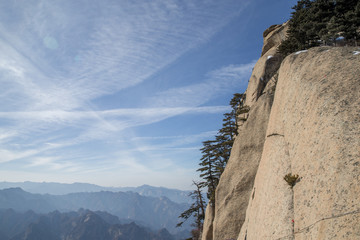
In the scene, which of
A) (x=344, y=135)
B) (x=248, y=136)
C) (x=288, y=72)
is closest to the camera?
(x=344, y=135)

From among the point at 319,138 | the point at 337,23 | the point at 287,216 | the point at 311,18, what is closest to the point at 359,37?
the point at 337,23

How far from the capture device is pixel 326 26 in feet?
100

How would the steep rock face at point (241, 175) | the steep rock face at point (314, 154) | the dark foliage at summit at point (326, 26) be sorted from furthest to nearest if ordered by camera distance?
the dark foliage at summit at point (326, 26) → the steep rock face at point (241, 175) → the steep rock face at point (314, 154)

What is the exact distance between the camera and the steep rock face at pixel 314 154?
7.38 metres

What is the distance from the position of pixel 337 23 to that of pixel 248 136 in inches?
886

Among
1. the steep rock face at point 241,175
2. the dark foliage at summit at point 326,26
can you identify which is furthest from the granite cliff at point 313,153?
the dark foliage at summit at point 326,26

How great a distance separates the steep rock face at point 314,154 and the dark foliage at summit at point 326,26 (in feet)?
65.0

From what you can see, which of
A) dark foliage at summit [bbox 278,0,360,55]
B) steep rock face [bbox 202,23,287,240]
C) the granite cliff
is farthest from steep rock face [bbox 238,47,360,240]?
dark foliage at summit [bbox 278,0,360,55]

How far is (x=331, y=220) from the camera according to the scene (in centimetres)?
725

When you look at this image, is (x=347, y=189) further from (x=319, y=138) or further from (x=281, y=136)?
(x=281, y=136)

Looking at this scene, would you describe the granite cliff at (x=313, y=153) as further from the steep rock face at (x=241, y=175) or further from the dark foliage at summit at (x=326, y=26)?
the dark foliage at summit at (x=326, y=26)

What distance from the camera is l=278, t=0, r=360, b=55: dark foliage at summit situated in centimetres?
2822

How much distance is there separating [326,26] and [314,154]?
30.7 metres

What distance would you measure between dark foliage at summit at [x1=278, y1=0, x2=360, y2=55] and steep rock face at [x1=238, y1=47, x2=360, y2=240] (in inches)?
780
